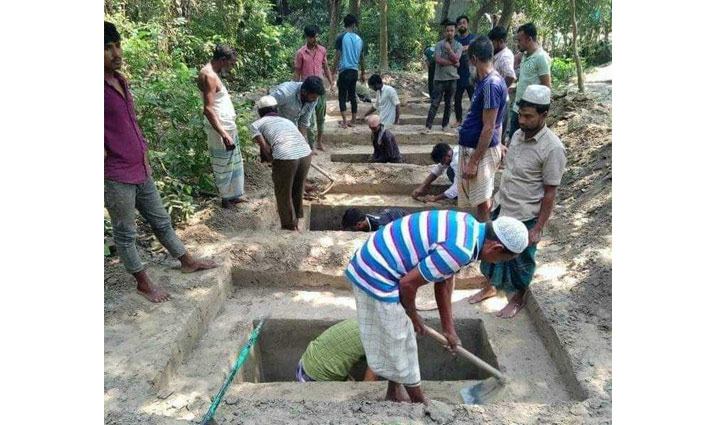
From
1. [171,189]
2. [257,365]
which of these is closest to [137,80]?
[171,189]

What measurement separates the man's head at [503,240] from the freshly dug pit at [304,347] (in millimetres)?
1582

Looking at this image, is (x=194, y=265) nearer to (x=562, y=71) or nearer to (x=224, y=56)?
(x=224, y=56)

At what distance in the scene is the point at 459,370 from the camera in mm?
3959

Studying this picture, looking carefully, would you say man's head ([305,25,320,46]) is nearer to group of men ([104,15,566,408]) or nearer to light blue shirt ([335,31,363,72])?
light blue shirt ([335,31,363,72])

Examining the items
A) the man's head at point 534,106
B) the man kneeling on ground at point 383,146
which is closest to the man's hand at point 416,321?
the man's head at point 534,106

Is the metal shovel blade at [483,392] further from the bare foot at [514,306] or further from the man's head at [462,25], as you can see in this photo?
the man's head at [462,25]

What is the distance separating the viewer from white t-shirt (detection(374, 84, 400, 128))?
8055mm

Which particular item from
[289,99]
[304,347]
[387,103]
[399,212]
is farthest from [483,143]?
[387,103]

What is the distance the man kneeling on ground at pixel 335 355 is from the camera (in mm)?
3195

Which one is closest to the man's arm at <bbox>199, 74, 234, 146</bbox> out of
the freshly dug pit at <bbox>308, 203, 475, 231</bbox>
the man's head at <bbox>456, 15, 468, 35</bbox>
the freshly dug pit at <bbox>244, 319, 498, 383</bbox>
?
the freshly dug pit at <bbox>244, 319, 498, 383</bbox>

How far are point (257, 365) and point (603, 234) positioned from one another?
3067 millimetres

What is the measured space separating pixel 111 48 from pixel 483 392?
117 inches

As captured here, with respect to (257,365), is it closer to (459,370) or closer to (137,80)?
(459,370)

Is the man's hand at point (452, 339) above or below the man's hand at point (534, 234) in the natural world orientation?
below
